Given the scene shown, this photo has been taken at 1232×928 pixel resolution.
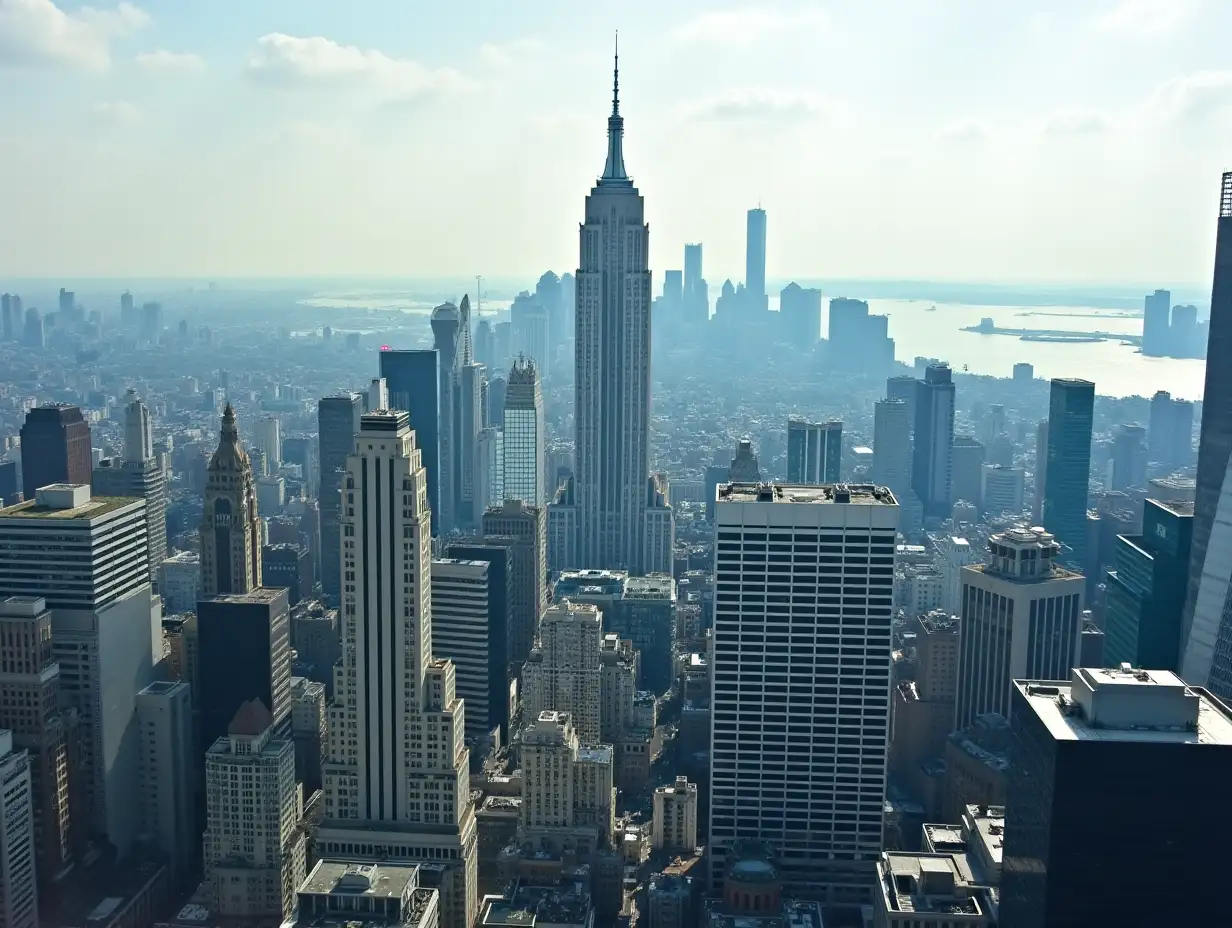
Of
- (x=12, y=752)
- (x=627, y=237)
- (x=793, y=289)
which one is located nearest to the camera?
(x=12, y=752)

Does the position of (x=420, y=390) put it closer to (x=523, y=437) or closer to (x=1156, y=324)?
A: (x=523, y=437)

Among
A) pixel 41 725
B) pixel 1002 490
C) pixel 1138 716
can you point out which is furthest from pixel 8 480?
pixel 1002 490

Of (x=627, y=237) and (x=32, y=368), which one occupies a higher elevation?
(x=627, y=237)

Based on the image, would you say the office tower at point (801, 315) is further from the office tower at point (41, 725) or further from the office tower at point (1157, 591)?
the office tower at point (41, 725)

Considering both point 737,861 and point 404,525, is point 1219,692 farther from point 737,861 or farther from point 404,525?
point 404,525

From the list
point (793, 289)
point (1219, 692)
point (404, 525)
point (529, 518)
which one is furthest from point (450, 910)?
point (793, 289)

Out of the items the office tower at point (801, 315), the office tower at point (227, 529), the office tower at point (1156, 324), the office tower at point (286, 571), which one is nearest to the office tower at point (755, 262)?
the office tower at point (801, 315)

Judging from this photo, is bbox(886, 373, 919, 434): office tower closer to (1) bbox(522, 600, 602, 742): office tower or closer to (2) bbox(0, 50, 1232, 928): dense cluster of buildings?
(2) bbox(0, 50, 1232, 928): dense cluster of buildings
